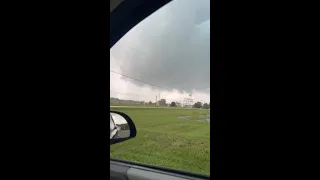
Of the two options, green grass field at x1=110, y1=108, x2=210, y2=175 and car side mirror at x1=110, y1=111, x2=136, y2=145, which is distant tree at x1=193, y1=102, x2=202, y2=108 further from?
car side mirror at x1=110, y1=111, x2=136, y2=145

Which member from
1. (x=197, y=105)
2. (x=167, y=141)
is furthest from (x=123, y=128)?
(x=197, y=105)

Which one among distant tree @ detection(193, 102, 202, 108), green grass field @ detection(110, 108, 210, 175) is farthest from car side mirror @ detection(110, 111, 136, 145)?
distant tree @ detection(193, 102, 202, 108)

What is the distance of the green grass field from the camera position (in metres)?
1.65

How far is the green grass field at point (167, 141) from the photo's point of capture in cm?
165

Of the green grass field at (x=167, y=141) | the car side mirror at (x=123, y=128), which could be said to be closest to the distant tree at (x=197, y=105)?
the green grass field at (x=167, y=141)

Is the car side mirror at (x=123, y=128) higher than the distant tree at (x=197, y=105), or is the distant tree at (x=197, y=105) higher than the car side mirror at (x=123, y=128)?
the distant tree at (x=197, y=105)

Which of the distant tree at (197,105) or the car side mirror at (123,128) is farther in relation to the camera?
the car side mirror at (123,128)

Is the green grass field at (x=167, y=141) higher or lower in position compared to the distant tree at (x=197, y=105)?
lower

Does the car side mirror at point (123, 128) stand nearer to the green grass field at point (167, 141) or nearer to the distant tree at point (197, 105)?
the green grass field at point (167, 141)

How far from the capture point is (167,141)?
6.33 feet
